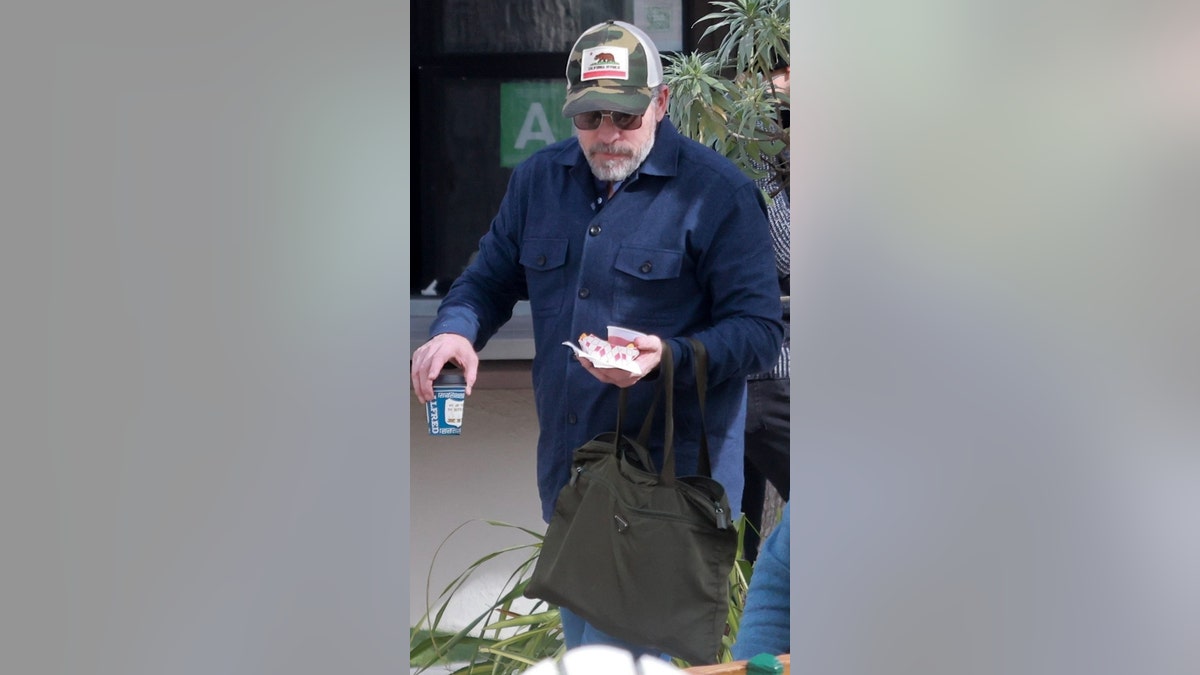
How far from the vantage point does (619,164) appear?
2.08 metres

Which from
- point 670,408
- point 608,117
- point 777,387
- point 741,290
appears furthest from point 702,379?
point 777,387

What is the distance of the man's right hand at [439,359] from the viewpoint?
1.90 meters

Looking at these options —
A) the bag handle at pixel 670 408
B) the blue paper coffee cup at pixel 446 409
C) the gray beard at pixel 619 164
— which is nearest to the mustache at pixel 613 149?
the gray beard at pixel 619 164

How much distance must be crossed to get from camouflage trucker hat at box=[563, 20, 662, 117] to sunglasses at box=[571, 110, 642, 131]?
2cm

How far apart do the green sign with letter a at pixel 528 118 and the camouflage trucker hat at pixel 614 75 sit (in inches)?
67.8

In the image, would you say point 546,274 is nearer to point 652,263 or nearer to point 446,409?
point 652,263

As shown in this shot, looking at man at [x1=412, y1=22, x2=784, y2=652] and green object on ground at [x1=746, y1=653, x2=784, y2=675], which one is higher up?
man at [x1=412, y1=22, x2=784, y2=652]

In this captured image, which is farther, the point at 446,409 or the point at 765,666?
the point at 446,409

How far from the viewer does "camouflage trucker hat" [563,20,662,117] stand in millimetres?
2057

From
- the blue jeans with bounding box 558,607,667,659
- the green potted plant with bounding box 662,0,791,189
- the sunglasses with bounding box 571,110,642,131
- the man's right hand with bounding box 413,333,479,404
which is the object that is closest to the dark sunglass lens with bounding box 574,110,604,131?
the sunglasses with bounding box 571,110,642,131

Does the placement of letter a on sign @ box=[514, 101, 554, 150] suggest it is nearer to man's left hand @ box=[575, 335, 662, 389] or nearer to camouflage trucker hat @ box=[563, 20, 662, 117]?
camouflage trucker hat @ box=[563, 20, 662, 117]

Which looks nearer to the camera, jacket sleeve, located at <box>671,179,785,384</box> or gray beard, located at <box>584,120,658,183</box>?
jacket sleeve, located at <box>671,179,785,384</box>

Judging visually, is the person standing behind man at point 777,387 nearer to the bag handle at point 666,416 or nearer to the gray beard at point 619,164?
the gray beard at point 619,164

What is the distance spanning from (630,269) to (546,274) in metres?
0.18
